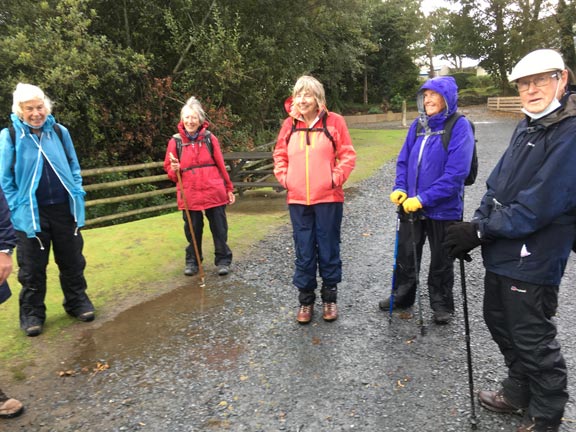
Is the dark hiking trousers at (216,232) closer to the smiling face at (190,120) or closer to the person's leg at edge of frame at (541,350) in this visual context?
the smiling face at (190,120)

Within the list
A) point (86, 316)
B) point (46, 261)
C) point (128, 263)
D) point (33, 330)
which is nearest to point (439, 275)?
point (86, 316)

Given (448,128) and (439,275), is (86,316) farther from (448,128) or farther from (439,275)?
(448,128)

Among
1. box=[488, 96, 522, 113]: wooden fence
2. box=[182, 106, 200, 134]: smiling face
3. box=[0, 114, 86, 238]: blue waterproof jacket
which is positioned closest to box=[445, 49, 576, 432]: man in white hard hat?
box=[182, 106, 200, 134]: smiling face

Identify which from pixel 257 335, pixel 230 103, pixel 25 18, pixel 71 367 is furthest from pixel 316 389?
pixel 230 103

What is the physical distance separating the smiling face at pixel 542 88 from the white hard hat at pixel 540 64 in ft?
0.15

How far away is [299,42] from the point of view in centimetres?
1622

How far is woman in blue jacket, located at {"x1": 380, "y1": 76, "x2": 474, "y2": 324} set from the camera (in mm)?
3830

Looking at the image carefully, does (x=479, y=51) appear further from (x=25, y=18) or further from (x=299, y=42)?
(x=25, y=18)

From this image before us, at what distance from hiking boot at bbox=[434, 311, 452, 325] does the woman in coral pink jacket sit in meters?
0.95

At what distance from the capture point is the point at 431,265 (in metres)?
4.17

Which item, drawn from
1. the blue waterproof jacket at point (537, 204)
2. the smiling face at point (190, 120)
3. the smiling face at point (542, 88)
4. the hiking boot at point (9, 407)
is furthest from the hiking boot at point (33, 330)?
the smiling face at point (542, 88)

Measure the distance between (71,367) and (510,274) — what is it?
3.46 metres

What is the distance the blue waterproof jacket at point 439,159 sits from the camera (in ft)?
12.5

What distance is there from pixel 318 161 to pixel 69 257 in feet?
8.65
